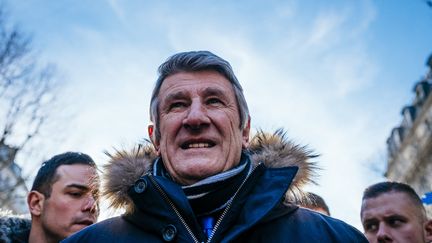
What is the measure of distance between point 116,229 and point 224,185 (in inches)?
21.0

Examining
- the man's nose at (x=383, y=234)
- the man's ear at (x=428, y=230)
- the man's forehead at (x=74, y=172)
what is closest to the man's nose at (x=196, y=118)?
the man's forehead at (x=74, y=172)

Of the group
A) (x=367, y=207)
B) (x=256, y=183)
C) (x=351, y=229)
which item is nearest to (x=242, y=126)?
(x=256, y=183)

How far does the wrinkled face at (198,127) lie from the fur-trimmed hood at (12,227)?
1.39 metres

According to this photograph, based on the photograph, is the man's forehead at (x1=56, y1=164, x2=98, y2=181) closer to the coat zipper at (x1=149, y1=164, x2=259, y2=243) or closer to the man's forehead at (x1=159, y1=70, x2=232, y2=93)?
the man's forehead at (x1=159, y1=70, x2=232, y2=93)

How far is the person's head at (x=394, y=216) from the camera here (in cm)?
382

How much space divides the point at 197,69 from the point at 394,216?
→ 2.38 meters

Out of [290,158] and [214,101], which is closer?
[290,158]

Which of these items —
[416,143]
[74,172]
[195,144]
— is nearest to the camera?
[195,144]

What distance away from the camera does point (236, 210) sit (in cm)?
194

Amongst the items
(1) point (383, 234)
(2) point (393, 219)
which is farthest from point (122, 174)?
(2) point (393, 219)

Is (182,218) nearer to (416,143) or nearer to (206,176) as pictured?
(206,176)

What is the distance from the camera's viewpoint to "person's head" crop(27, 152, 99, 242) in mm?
3639

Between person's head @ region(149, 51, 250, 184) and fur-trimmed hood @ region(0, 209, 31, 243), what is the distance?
1.29 m

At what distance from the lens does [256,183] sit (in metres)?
2.07
